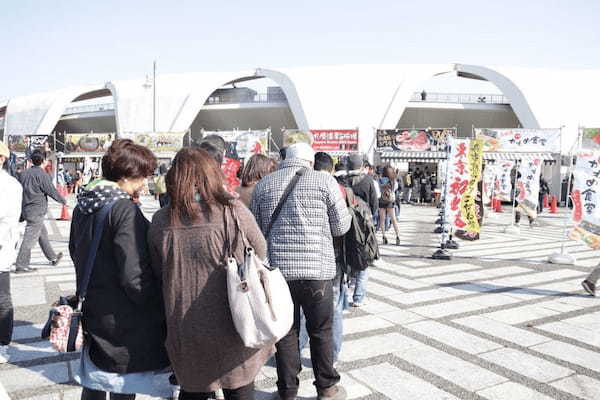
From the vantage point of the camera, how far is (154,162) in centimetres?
192

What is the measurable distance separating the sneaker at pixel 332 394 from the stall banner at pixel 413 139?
19730mm

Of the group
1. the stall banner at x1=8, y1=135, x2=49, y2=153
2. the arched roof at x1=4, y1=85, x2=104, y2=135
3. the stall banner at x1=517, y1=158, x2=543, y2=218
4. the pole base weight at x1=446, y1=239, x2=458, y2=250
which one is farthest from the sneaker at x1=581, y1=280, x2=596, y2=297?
the arched roof at x1=4, y1=85, x2=104, y2=135

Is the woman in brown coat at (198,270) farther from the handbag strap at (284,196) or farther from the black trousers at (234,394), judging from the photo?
the handbag strap at (284,196)

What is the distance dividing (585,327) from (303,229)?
10.2 feet

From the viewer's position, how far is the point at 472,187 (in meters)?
7.36

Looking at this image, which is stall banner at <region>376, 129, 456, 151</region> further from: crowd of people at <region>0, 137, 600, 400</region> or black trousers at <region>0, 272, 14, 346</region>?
crowd of people at <region>0, 137, 600, 400</region>

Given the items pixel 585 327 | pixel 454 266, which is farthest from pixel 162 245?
pixel 454 266

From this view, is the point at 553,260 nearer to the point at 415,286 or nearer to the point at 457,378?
the point at 415,286

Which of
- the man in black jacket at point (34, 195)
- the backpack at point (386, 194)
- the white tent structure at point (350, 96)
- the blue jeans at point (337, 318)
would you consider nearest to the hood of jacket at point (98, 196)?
the blue jeans at point (337, 318)

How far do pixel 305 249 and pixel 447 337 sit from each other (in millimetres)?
1920

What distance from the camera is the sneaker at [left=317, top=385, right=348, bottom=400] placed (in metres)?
2.59

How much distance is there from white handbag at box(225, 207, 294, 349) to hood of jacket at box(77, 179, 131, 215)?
19.7 inches

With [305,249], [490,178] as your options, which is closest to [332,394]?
[305,249]

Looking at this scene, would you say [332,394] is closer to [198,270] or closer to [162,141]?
[198,270]
